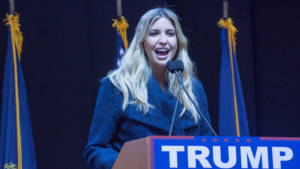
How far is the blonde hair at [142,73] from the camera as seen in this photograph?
7.13 feet

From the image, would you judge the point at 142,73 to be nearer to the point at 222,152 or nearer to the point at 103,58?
the point at 222,152

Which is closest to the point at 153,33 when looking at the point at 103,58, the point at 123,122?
the point at 123,122

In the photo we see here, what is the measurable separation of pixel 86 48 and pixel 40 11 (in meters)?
0.40

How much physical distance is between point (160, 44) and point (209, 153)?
2.79 ft

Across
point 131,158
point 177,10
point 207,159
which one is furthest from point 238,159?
point 177,10

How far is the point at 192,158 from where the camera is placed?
1508 millimetres

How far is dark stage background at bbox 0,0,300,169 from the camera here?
3.62m

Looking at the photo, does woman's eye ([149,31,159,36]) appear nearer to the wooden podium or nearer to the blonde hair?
the blonde hair

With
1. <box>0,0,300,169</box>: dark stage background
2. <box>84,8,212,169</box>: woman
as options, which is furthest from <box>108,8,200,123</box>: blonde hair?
<box>0,0,300,169</box>: dark stage background

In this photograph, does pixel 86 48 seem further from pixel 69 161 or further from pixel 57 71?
pixel 69 161

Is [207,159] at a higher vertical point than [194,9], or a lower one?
lower

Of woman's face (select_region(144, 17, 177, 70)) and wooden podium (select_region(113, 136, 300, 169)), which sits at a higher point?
woman's face (select_region(144, 17, 177, 70))

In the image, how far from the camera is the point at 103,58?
377cm

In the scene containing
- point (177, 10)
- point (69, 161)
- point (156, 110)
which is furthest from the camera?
point (177, 10)
